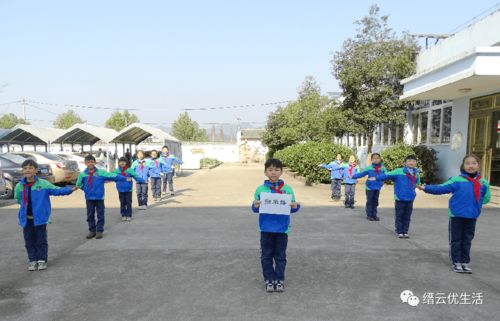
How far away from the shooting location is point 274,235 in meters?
4.12

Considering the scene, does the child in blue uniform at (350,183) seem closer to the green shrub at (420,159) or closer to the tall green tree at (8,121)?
the green shrub at (420,159)

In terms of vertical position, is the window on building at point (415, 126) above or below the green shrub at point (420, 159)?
above

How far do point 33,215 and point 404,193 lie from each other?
5.73 m

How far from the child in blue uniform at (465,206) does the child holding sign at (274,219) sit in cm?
221

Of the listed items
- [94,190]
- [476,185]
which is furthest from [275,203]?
[94,190]

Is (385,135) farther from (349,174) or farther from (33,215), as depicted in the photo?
(33,215)

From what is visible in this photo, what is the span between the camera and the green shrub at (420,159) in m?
14.3

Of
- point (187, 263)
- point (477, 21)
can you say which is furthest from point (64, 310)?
point (477, 21)

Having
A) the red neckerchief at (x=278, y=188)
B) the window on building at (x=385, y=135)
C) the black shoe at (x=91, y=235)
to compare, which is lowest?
the black shoe at (x=91, y=235)

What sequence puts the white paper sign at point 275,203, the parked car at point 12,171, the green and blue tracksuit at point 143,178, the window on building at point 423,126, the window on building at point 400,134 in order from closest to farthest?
the white paper sign at point 275,203
the green and blue tracksuit at point 143,178
the parked car at point 12,171
the window on building at point 423,126
the window on building at point 400,134

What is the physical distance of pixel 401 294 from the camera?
3.95 metres

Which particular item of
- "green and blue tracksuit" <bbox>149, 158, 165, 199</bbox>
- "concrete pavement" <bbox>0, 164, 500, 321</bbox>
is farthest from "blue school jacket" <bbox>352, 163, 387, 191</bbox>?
"green and blue tracksuit" <bbox>149, 158, 165, 199</bbox>

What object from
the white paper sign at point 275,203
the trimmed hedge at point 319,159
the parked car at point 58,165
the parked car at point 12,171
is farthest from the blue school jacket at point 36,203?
the trimmed hedge at point 319,159

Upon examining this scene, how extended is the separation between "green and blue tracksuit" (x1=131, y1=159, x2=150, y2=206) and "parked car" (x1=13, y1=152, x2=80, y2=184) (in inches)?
224
